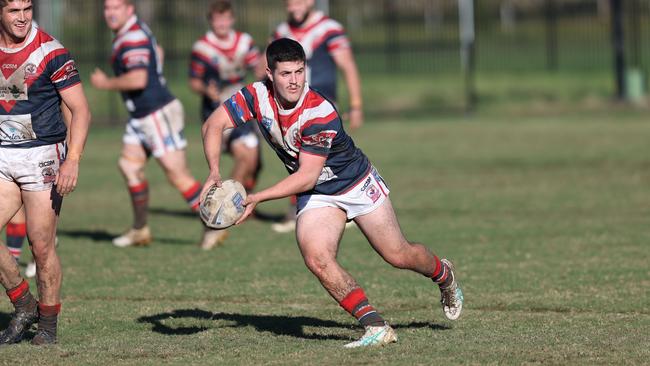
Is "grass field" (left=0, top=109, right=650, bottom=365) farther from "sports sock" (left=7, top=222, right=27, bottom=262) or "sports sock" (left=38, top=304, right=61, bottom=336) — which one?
"sports sock" (left=7, top=222, right=27, bottom=262)

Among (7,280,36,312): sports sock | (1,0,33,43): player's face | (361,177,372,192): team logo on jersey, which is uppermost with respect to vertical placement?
(1,0,33,43): player's face

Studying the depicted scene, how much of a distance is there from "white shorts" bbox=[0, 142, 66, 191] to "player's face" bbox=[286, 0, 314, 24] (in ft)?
17.7

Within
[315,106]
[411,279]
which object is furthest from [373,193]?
[411,279]

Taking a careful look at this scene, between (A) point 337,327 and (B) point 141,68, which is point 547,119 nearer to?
(B) point 141,68

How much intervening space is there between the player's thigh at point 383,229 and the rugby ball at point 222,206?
36.3 inches

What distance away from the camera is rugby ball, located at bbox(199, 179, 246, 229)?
6.74m

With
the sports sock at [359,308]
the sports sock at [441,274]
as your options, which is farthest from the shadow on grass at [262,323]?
the sports sock at [359,308]

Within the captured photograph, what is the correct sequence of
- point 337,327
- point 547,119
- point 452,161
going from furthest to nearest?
point 547,119 → point 452,161 → point 337,327

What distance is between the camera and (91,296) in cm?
938

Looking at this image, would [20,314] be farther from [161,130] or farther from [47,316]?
[161,130]

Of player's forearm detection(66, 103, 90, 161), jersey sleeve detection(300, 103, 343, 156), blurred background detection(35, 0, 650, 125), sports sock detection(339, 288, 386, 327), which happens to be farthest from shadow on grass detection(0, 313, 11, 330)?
blurred background detection(35, 0, 650, 125)

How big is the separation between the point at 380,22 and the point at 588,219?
22281mm

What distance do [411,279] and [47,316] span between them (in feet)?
A: 11.2

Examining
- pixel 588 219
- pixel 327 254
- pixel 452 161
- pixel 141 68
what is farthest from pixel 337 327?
pixel 452 161
